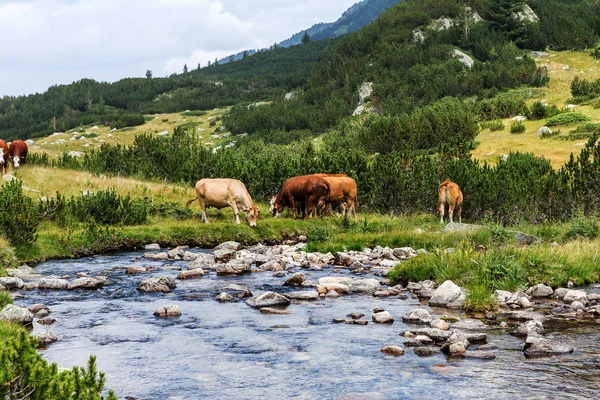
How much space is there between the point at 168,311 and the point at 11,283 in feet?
15.3

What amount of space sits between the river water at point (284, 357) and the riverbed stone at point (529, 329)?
25 centimetres

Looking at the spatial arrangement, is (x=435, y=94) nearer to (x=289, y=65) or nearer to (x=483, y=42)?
(x=483, y=42)

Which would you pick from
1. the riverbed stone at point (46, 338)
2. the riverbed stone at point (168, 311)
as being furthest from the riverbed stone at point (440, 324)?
the riverbed stone at point (46, 338)

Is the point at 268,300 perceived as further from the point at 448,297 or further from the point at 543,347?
the point at 543,347

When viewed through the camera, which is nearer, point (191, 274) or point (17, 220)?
point (191, 274)

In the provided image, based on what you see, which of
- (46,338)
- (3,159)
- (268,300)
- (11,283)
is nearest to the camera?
(46,338)

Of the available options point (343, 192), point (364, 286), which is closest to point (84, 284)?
point (364, 286)

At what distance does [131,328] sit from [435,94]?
49.7m

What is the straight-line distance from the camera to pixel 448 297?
449 inches

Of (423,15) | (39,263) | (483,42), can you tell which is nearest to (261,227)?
(39,263)

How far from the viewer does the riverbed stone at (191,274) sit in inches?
581

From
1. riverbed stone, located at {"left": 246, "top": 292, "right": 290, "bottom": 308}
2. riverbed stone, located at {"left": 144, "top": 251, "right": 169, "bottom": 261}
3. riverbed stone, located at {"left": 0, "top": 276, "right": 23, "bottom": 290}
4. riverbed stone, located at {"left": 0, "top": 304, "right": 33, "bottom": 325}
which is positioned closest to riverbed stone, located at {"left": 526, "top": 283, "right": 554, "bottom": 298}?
riverbed stone, located at {"left": 246, "top": 292, "right": 290, "bottom": 308}

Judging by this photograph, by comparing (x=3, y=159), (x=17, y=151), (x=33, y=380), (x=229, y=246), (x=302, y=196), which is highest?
(x=17, y=151)

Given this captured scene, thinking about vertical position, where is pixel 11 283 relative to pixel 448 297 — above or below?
above
